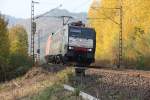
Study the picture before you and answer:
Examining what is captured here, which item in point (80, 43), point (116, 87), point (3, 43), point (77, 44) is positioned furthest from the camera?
point (3, 43)

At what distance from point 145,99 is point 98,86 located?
4524mm

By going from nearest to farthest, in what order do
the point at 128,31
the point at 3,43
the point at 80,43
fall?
the point at 80,43 < the point at 3,43 < the point at 128,31

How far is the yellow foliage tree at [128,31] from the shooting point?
55.4 m

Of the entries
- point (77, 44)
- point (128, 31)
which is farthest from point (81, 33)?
point (128, 31)

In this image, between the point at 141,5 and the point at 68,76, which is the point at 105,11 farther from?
the point at 68,76

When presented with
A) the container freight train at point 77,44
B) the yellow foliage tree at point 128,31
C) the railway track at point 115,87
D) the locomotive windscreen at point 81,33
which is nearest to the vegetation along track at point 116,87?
the railway track at point 115,87

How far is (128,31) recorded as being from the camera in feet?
198

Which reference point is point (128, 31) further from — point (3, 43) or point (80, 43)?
point (80, 43)

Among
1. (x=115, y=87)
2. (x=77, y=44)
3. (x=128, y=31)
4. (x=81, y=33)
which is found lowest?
(x=115, y=87)

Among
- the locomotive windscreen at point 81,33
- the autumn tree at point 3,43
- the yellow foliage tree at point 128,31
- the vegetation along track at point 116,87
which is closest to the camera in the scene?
the vegetation along track at point 116,87

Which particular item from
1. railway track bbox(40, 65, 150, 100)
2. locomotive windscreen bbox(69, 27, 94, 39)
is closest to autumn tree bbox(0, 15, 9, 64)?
locomotive windscreen bbox(69, 27, 94, 39)

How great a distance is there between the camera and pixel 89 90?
18.1 meters

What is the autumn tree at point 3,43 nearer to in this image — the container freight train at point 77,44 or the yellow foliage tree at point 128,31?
the yellow foliage tree at point 128,31

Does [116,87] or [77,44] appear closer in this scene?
[116,87]
